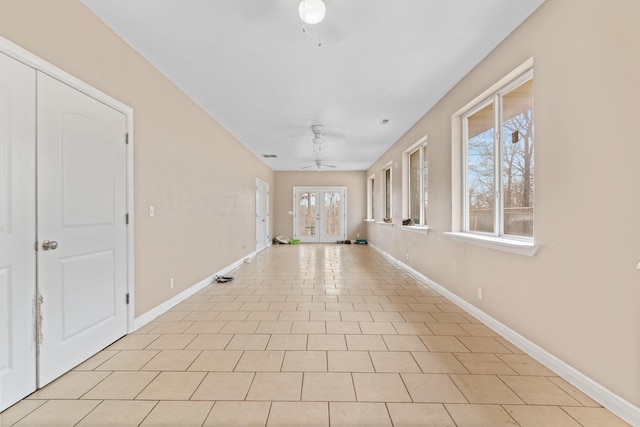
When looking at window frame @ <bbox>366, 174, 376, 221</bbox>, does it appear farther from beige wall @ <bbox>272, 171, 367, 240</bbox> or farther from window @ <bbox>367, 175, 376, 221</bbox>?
beige wall @ <bbox>272, 171, 367, 240</bbox>

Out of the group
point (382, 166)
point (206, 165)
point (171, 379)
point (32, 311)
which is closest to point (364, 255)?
point (382, 166)

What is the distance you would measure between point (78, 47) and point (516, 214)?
3.77 m

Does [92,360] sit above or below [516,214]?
below

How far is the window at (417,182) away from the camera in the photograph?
4676 millimetres

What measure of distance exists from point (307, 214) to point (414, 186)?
5.25 metres

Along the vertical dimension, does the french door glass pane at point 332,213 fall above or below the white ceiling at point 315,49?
below

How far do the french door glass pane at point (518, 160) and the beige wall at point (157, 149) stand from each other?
349 cm

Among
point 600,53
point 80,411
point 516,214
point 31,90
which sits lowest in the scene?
point 80,411

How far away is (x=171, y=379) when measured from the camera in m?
1.86

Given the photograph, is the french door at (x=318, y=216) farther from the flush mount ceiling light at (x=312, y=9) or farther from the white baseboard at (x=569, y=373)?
the flush mount ceiling light at (x=312, y=9)

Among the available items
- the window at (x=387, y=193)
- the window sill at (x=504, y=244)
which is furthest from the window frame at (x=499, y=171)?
the window at (x=387, y=193)

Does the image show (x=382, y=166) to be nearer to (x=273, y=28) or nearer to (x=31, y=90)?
(x=273, y=28)

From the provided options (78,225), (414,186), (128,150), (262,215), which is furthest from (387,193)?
(78,225)

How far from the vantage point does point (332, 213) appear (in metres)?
9.91
